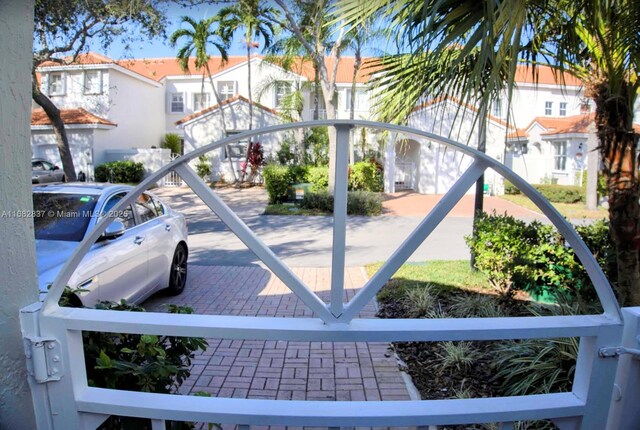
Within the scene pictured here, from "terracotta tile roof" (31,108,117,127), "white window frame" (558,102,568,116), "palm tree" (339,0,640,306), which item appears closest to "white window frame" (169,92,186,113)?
"terracotta tile roof" (31,108,117,127)

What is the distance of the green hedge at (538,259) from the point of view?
5.51 meters

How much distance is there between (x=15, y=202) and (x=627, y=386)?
7.55ft

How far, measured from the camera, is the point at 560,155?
973 inches

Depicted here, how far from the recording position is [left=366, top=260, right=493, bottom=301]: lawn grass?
6.23 metres

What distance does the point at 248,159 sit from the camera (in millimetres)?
24109

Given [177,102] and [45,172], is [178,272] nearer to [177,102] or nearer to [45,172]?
[45,172]

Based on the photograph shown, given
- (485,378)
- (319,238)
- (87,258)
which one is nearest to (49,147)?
(319,238)

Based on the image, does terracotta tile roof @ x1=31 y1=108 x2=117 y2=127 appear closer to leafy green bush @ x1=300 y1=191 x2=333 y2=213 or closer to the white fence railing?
leafy green bush @ x1=300 y1=191 x2=333 y2=213

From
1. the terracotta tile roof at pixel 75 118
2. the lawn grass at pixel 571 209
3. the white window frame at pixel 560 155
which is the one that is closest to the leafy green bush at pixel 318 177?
the lawn grass at pixel 571 209

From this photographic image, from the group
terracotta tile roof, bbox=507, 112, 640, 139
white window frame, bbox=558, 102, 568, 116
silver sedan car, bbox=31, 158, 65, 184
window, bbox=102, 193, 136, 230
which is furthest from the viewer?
white window frame, bbox=558, 102, 568, 116

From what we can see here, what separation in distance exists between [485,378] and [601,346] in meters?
2.53

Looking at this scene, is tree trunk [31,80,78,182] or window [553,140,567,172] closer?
tree trunk [31,80,78,182]

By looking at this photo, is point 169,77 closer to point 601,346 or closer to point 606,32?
point 606,32

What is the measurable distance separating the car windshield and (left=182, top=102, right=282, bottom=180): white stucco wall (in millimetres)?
20392
